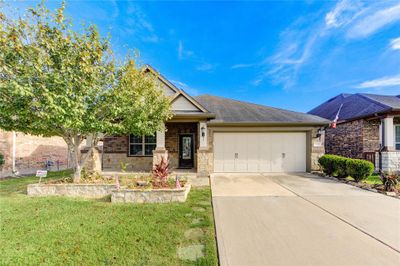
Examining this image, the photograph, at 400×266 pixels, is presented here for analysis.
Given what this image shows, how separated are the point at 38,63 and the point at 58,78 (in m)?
0.73

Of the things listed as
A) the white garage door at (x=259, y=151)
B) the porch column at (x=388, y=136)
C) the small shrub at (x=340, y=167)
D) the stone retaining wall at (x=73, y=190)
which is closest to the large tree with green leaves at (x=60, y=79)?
the stone retaining wall at (x=73, y=190)

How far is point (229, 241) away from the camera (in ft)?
11.1

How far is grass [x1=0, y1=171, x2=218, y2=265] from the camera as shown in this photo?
9.50ft

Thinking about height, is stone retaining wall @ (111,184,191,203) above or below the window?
below

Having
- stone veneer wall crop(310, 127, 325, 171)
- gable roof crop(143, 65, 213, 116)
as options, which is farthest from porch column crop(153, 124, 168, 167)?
stone veneer wall crop(310, 127, 325, 171)

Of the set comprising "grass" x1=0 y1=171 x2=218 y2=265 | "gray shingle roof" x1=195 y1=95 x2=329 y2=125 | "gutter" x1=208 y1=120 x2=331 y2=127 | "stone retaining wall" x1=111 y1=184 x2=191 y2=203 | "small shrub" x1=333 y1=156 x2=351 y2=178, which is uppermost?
"gray shingle roof" x1=195 y1=95 x2=329 y2=125

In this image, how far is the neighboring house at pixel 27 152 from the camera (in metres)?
11.1

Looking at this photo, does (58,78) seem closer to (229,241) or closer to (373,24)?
(229,241)

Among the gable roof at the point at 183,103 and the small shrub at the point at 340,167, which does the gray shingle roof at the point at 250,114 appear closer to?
the gable roof at the point at 183,103

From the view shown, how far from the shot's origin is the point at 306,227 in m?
3.93

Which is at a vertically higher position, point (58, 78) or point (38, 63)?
point (38, 63)

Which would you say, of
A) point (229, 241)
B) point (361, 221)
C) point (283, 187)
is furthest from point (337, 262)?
point (283, 187)

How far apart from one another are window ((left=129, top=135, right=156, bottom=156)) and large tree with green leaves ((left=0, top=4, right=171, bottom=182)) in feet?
15.3

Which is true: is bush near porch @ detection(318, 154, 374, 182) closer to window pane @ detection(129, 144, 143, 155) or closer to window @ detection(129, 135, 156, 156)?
window @ detection(129, 135, 156, 156)
